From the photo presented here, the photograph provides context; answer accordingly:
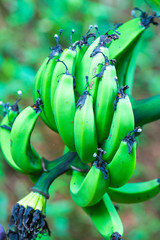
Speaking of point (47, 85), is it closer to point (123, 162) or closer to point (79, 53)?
point (79, 53)

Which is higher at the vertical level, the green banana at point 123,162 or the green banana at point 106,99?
the green banana at point 106,99

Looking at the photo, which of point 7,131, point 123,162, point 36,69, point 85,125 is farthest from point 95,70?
point 36,69

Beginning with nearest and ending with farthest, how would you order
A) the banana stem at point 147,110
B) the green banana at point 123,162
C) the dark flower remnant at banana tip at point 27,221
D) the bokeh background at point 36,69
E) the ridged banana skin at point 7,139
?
1. the green banana at point 123,162
2. the dark flower remnant at banana tip at point 27,221
3. the banana stem at point 147,110
4. the ridged banana skin at point 7,139
5. the bokeh background at point 36,69

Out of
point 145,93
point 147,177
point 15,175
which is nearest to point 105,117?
point 15,175

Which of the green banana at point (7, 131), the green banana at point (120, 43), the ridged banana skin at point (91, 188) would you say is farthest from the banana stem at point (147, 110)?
the green banana at point (7, 131)

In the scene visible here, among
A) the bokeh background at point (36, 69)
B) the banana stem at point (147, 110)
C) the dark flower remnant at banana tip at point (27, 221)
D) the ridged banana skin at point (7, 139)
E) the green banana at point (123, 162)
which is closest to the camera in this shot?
the green banana at point (123, 162)

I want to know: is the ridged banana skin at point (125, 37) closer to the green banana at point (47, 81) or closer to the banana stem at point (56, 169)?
the green banana at point (47, 81)

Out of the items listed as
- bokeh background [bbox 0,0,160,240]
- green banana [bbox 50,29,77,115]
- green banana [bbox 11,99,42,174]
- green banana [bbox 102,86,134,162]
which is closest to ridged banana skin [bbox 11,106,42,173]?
green banana [bbox 11,99,42,174]
